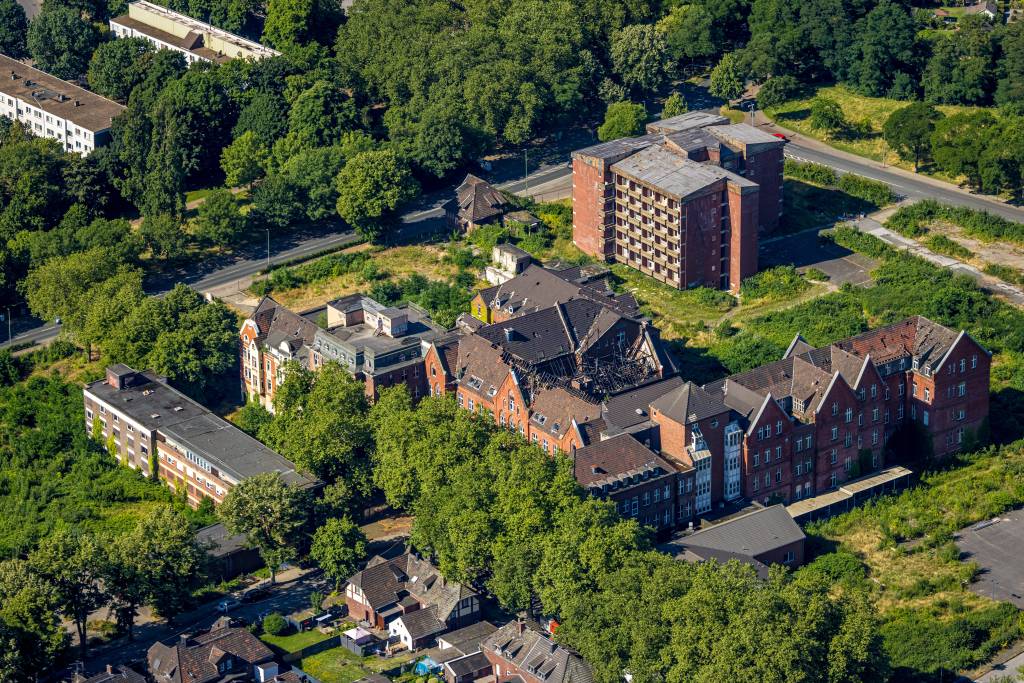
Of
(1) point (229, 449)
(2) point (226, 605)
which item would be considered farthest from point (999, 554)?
(1) point (229, 449)

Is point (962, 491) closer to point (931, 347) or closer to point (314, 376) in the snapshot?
point (931, 347)

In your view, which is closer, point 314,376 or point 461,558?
point 461,558

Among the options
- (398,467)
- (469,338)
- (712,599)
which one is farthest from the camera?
(469,338)

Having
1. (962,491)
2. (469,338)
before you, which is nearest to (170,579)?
(469,338)

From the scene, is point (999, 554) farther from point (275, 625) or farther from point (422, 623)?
point (275, 625)

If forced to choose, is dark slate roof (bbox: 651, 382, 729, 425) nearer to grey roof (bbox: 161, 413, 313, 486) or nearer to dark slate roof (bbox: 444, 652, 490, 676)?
dark slate roof (bbox: 444, 652, 490, 676)

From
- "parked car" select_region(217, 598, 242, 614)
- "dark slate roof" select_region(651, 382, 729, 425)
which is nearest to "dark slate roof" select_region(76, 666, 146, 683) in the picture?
"parked car" select_region(217, 598, 242, 614)
